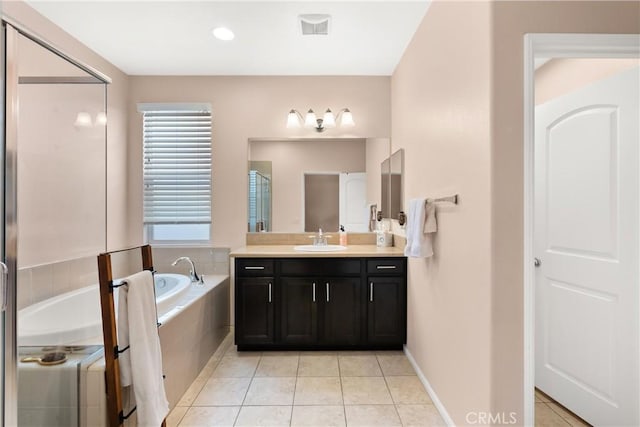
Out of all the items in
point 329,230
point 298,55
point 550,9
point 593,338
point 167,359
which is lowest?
point 167,359

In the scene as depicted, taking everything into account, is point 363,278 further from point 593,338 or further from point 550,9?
point 550,9

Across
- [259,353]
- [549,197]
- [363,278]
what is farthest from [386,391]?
[549,197]

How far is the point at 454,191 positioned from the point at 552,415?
4.81 feet

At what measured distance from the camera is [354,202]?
11.1ft

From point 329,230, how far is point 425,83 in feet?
5.34

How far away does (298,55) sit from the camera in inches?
115

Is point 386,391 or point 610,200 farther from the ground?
point 610,200

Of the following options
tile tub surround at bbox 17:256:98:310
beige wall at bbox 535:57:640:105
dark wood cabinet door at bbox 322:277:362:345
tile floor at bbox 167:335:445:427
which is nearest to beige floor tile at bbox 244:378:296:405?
tile floor at bbox 167:335:445:427

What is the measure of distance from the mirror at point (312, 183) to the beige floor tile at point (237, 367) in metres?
1.20

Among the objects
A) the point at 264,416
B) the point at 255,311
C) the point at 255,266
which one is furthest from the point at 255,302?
the point at 264,416

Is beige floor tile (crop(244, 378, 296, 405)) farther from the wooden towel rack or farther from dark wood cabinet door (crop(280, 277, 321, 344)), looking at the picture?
the wooden towel rack

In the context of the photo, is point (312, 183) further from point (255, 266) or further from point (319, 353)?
point (319, 353)

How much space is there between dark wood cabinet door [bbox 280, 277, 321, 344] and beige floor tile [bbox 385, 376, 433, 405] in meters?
0.74

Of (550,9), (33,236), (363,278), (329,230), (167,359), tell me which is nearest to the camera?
(550,9)
